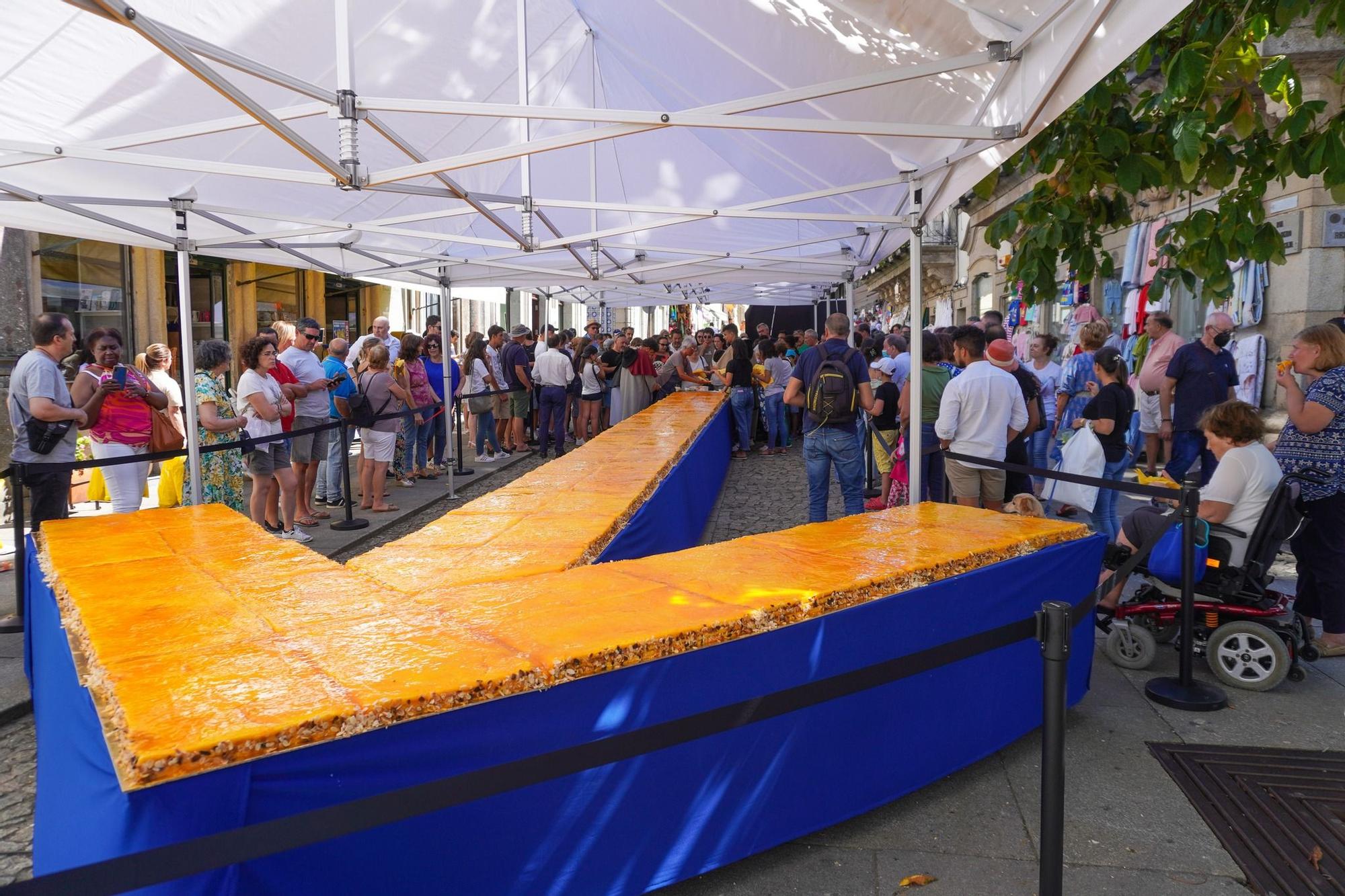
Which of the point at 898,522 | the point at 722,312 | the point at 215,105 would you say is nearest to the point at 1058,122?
the point at 898,522

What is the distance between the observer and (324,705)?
74.6 inches

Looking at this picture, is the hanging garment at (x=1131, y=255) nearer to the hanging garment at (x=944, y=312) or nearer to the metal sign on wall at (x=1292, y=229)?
the metal sign on wall at (x=1292, y=229)

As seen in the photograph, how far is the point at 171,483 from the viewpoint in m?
7.93

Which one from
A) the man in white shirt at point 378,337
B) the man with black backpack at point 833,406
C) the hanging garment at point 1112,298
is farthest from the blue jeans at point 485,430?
the hanging garment at point 1112,298

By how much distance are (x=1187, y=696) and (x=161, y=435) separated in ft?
20.8

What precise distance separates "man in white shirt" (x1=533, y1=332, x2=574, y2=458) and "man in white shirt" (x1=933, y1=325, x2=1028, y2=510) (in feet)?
24.7

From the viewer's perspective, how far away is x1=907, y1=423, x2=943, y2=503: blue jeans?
7023 mm

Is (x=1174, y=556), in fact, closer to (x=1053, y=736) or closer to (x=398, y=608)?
(x=1053, y=736)

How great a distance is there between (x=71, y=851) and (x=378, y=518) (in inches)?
275

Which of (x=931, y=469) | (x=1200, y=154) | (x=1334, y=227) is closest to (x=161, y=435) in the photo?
(x=931, y=469)

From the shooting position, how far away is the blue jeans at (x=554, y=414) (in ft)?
42.2

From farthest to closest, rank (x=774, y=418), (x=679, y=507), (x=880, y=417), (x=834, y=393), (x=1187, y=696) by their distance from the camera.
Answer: (x=774, y=418)
(x=880, y=417)
(x=834, y=393)
(x=679, y=507)
(x=1187, y=696)

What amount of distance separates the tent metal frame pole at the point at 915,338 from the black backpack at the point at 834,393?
3.39 ft

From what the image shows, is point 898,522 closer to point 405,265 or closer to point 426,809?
point 426,809
